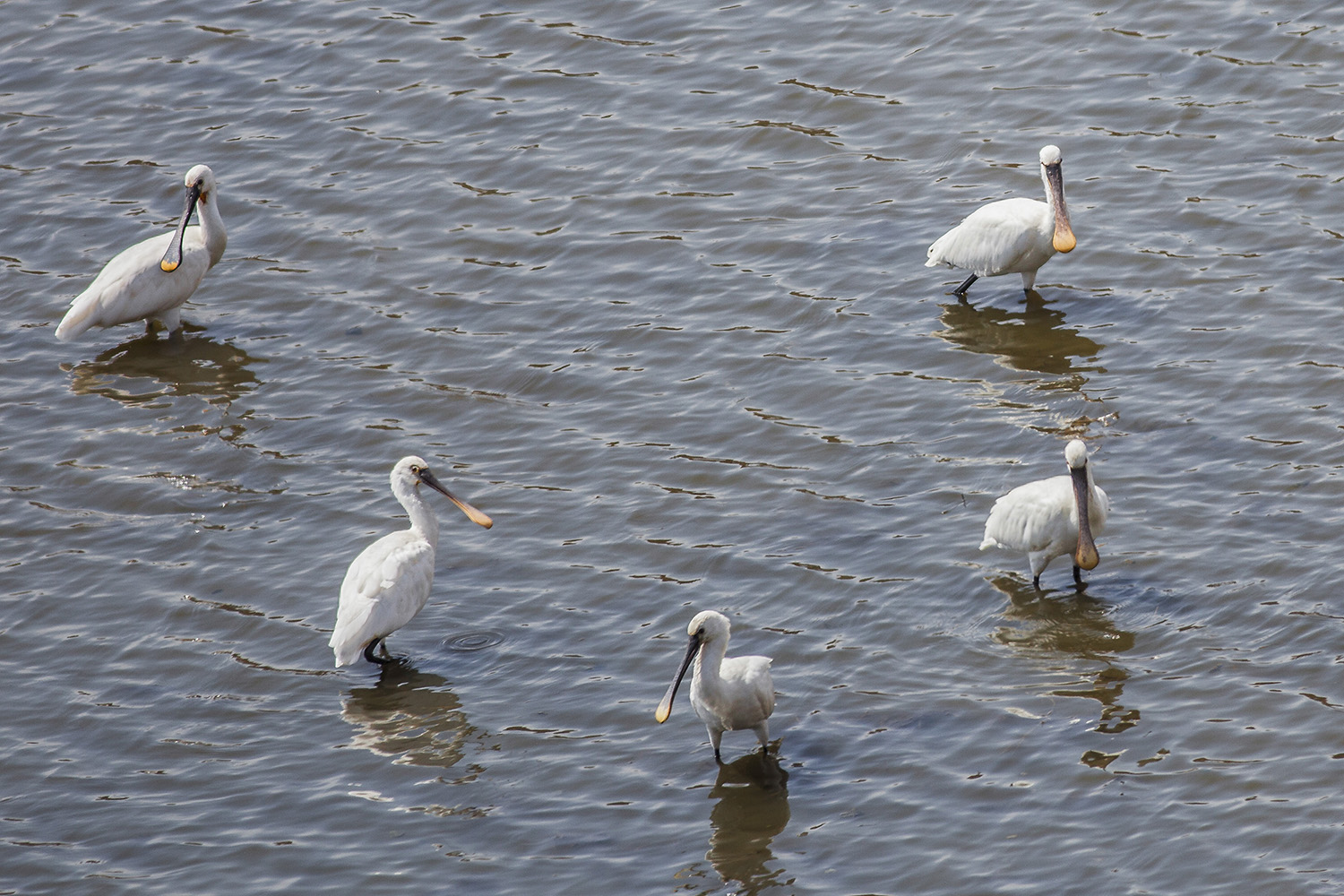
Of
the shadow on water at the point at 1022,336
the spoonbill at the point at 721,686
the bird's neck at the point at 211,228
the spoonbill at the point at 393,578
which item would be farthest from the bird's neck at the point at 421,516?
the bird's neck at the point at 211,228

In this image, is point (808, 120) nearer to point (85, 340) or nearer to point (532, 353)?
point (532, 353)

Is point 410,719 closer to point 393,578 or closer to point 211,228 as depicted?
point 393,578

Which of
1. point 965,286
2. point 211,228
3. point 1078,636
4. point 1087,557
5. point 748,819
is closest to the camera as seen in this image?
point 748,819

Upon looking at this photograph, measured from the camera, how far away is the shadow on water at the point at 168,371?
13.3 meters

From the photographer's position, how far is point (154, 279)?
13734 millimetres

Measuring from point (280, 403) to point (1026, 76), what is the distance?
727cm

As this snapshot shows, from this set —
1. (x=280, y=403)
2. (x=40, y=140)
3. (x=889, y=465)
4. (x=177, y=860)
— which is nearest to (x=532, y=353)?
(x=280, y=403)

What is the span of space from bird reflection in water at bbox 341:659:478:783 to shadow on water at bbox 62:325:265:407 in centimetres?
397

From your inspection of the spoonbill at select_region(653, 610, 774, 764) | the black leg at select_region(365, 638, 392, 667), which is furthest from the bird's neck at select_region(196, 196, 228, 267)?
the spoonbill at select_region(653, 610, 774, 764)

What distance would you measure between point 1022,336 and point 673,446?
115 inches

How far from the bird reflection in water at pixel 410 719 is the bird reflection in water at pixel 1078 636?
295cm

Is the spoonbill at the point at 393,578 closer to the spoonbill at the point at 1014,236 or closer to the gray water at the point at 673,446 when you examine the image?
the gray water at the point at 673,446

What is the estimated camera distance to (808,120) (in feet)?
51.6

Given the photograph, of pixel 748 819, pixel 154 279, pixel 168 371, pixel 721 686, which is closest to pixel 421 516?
pixel 721 686
